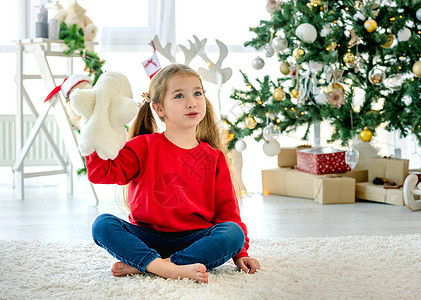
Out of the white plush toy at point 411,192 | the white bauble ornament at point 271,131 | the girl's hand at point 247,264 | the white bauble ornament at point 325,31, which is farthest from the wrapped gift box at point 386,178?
the girl's hand at point 247,264

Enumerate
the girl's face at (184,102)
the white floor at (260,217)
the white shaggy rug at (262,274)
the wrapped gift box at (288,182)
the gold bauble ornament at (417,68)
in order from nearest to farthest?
the white shaggy rug at (262,274) < the girl's face at (184,102) < the white floor at (260,217) < the gold bauble ornament at (417,68) < the wrapped gift box at (288,182)

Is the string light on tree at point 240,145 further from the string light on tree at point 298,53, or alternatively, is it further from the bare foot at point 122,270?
the bare foot at point 122,270

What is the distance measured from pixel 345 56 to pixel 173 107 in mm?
1247

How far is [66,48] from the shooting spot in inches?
115

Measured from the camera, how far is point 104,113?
131cm

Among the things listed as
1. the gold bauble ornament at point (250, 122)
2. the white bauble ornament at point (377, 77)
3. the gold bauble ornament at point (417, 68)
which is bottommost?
the gold bauble ornament at point (250, 122)

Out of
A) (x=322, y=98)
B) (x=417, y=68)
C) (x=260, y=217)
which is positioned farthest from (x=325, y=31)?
(x=260, y=217)

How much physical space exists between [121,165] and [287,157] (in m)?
1.68

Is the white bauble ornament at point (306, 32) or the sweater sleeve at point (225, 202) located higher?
the white bauble ornament at point (306, 32)

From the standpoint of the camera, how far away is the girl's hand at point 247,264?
1.46 m

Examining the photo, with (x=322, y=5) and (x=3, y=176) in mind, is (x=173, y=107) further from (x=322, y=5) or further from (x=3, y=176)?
(x=3, y=176)

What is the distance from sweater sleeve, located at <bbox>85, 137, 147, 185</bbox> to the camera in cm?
135

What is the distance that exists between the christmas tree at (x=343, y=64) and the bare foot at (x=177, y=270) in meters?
1.39

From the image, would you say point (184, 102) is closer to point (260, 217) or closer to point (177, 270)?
point (177, 270)
